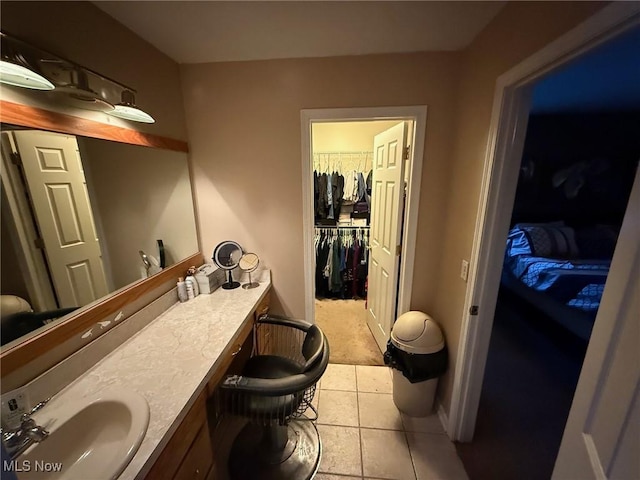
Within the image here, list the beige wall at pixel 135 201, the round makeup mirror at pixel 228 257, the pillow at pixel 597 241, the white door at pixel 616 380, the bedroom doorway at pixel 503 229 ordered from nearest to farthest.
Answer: the white door at pixel 616 380 → the bedroom doorway at pixel 503 229 → the beige wall at pixel 135 201 → the round makeup mirror at pixel 228 257 → the pillow at pixel 597 241

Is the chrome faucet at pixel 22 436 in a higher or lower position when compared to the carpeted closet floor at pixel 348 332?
higher

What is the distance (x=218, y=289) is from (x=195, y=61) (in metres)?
1.52

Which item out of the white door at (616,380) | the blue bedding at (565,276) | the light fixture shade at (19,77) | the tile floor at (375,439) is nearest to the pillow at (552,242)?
the blue bedding at (565,276)

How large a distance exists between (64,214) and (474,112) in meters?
1.97

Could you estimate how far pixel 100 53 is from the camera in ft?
3.79

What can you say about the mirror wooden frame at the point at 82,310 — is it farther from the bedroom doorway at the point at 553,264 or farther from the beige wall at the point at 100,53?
the bedroom doorway at the point at 553,264

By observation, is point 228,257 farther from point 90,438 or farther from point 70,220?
point 90,438

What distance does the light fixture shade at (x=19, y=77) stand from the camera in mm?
783

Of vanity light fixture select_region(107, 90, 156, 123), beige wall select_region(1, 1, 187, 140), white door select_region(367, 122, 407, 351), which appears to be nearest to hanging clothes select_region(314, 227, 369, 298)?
white door select_region(367, 122, 407, 351)

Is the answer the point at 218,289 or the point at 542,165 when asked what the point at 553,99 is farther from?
the point at 218,289

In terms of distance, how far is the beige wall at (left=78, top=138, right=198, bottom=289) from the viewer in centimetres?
116

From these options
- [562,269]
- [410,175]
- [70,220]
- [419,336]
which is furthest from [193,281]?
[562,269]

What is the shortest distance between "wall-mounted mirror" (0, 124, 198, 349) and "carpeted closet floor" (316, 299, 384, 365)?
1.76m

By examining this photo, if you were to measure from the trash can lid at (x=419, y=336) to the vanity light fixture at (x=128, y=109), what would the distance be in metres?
1.91
